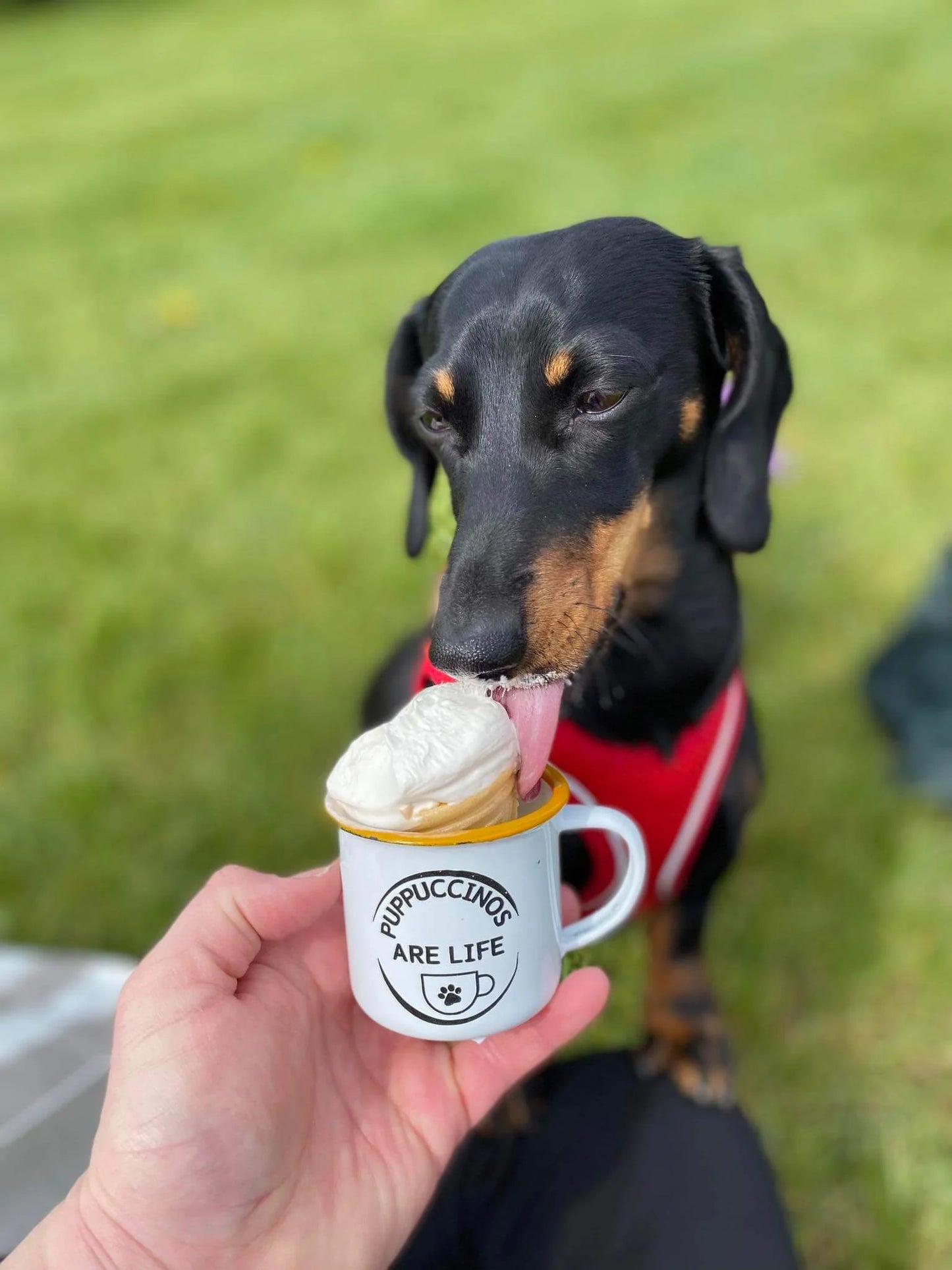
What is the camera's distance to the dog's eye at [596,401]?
1.55 meters

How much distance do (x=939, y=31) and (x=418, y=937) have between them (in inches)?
435

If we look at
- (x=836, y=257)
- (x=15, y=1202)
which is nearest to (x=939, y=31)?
(x=836, y=257)

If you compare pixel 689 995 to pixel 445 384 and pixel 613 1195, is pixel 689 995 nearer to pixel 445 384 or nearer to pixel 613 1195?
pixel 613 1195

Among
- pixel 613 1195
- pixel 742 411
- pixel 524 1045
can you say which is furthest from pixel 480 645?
pixel 613 1195

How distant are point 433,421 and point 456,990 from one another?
94 cm

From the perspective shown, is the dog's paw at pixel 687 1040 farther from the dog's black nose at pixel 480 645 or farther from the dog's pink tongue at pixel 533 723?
the dog's black nose at pixel 480 645

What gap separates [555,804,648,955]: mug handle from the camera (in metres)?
1.28

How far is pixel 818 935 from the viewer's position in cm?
256

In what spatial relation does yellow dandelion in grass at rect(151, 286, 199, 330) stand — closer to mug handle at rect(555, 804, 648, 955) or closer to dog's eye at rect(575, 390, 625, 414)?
dog's eye at rect(575, 390, 625, 414)

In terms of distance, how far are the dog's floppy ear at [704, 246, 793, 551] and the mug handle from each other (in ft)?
2.04

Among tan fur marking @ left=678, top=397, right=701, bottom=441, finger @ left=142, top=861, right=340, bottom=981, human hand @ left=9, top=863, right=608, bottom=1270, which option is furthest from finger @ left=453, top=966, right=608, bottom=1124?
tan fur marking @ left=678, top=397, right=701, bottom=441

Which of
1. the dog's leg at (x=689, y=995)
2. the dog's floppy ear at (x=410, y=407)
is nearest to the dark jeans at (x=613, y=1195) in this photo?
the dog's leg at (x=689, y=995)

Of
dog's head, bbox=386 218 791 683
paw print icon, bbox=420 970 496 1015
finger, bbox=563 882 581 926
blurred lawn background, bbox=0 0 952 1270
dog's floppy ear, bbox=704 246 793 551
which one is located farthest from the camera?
blurred lawn background, bbox=0 0 952 1270

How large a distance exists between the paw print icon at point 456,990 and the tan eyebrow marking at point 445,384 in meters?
0.89
